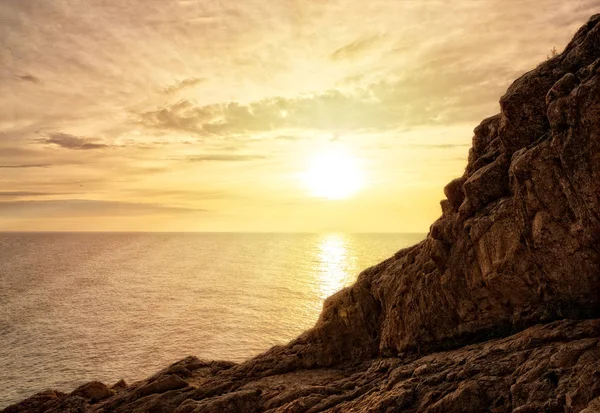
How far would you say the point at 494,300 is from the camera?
2203cm

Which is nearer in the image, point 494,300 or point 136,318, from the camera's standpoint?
point 494,300

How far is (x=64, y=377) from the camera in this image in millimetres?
61938

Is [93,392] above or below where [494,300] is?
below

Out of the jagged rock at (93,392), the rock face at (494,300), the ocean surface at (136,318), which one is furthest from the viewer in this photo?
the ocean surface at (136,318)

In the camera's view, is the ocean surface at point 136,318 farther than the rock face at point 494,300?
Yes

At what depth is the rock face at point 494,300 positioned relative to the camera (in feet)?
55.6

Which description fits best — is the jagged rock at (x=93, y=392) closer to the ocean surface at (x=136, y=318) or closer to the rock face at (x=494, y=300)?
the rock face at (x=494, y=300)

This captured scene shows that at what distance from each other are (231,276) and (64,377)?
97286 mm

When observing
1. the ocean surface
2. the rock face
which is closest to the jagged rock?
the rock face

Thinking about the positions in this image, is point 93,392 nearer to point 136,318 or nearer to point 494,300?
point 494,300

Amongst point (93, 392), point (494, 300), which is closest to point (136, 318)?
point (93, 392)

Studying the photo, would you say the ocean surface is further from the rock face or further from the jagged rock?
the rock face

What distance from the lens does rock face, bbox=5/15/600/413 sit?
55.6ft

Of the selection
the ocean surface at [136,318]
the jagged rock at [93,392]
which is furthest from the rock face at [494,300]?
the ocean surface at [136,318]
